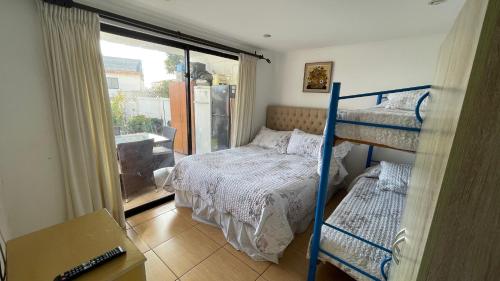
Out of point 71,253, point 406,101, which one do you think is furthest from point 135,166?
point 406,101

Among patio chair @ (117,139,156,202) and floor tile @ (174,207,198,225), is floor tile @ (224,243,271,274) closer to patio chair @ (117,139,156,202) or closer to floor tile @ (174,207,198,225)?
floor tile @ (174,207,198,225)

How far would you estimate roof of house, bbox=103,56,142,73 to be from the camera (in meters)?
2.09

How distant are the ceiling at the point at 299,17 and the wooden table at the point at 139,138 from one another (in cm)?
132

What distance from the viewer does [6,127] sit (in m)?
1.53

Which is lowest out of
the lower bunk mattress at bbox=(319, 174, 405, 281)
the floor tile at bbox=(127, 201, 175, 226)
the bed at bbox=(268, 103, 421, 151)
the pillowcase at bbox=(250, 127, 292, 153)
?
the floor tile at bbox=(127, 201, 175, 226)

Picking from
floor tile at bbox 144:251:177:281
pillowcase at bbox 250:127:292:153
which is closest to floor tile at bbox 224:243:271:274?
floor tile at bbox 144:251:177:281

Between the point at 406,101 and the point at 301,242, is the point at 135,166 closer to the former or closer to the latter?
the point at 301,242

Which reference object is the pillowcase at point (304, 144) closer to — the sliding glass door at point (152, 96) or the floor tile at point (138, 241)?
the sliding glass door at point (152, 96)

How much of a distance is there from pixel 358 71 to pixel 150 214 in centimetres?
350

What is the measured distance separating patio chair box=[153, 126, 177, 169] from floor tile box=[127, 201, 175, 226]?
59 centimetres

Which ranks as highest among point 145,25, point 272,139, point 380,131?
point 145,25

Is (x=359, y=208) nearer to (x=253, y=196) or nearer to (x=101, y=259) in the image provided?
(x=253, y=196)

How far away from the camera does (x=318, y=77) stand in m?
3.29

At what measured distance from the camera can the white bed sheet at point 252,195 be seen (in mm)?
1766
